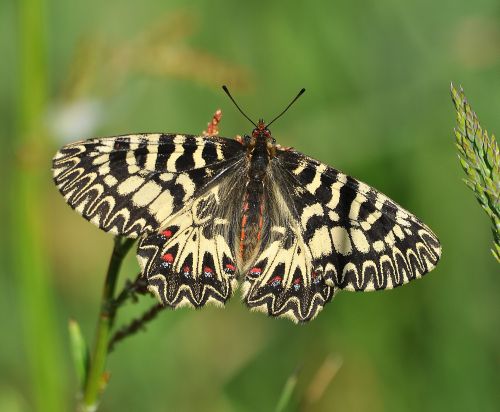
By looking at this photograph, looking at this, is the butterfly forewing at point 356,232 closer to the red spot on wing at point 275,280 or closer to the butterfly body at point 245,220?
the butterfly body at point 245,220

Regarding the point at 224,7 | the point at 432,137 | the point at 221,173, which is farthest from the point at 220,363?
the point at 224,7

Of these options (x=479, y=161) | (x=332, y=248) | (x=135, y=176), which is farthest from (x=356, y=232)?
(x=479, y=161)

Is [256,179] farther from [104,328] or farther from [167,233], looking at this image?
[104,328]

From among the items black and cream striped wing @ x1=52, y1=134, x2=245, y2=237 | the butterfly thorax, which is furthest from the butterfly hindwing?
black and cream striped wing @ x1=52, y1=134, x2=245, y2=237

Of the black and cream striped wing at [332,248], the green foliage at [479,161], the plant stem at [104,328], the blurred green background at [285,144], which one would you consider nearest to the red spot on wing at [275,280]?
the black and cream striped wing at [332,248]

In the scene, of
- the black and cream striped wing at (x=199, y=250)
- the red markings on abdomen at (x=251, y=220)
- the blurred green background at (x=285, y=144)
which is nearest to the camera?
the black and cream striped wing at (x=199, y=250)

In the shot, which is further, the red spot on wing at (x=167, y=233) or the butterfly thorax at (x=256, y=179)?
the butterfly thorax at (x=256, y=179)

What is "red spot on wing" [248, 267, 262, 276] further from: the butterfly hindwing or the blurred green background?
the blurred green background
